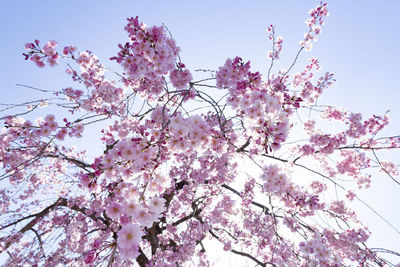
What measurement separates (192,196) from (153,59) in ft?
13.9

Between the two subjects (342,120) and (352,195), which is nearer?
(342,120)

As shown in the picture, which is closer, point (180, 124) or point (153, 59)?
point (180, 124)

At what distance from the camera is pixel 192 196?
6.27 meters

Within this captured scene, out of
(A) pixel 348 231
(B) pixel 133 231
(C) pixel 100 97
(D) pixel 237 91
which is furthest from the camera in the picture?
(C) pixel 100 97

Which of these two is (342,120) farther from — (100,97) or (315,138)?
(100,97)

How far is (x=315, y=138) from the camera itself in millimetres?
5266

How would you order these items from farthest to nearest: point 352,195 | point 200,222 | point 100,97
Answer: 1. point 200,222
2. point 352,195
3. point 100,97

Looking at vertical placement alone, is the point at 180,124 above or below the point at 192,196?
below

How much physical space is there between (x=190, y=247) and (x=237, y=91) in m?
4.36

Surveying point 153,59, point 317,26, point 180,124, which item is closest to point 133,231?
point 180,124

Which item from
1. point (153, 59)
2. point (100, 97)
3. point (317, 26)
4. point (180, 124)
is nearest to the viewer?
point (180, 124)

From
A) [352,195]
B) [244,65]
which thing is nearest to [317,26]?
[244,65]

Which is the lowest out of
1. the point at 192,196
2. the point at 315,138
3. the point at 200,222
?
the point at 200,222

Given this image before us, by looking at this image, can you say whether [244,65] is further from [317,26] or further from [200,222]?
[200,222]
